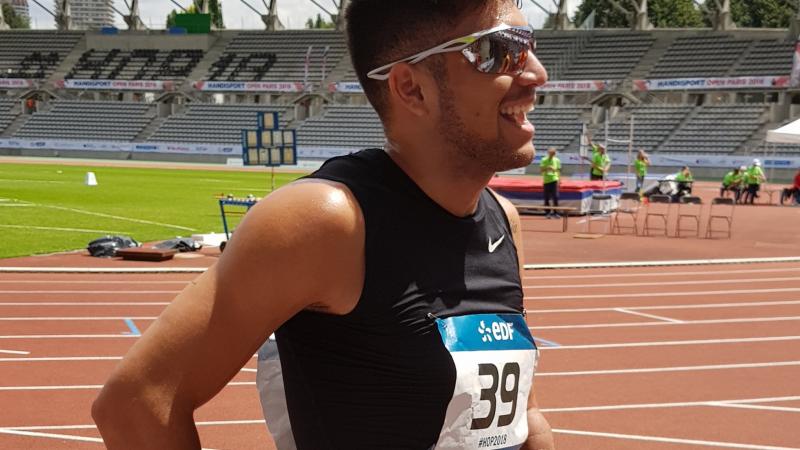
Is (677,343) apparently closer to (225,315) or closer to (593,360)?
(593,360)

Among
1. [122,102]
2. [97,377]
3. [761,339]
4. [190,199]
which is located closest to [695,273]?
[761,339]

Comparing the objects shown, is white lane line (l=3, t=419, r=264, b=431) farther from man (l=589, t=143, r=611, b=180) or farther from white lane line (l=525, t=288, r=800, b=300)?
man (l=589, t=143, r=611, b=180)

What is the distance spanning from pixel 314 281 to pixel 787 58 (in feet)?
156

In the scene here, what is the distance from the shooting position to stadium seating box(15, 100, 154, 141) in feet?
193

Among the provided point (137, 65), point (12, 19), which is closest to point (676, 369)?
point (137, 65)

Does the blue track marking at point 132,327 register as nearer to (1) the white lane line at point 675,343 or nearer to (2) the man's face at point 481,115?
(1) the white lane line at point 675,343

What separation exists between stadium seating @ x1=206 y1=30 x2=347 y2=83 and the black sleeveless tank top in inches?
2212

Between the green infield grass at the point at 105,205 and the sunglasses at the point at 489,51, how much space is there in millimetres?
13506

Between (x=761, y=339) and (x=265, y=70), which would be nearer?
(x=761, y=339)

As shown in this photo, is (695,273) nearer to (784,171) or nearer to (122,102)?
(784,171)

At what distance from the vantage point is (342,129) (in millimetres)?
53656

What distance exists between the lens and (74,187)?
30.0 meters

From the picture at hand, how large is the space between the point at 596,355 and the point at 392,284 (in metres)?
6.61

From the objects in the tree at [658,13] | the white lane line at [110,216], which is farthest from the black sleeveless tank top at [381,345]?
the tree at [658,13]
